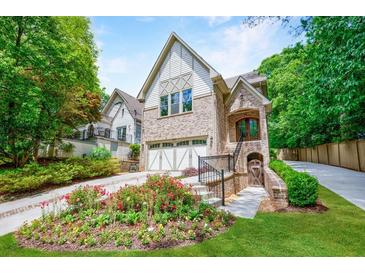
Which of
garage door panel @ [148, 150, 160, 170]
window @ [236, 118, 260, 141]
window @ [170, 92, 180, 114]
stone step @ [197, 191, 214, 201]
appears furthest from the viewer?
window @ [236, 118, 260, 141]

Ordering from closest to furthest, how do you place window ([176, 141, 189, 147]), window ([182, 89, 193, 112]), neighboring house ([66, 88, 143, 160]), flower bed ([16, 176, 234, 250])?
flower bed ([16, 176, 234, 250]), window ([176, 141, 189, 147]), window ([182, 89, 193, 112]), neighboring house ([66, 88, 143, 160])

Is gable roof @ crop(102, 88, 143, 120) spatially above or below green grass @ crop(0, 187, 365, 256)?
above

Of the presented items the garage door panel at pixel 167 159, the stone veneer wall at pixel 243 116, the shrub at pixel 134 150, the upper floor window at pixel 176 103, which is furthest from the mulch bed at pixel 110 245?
the shrub at pixel 134 150

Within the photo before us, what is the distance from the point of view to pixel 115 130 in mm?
20359

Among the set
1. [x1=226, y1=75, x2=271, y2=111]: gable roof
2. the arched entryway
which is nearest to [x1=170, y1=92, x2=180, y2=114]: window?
[x1=226, y1=75, x2=271, y2=111]: gable roof

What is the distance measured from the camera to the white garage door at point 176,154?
36.3 ft

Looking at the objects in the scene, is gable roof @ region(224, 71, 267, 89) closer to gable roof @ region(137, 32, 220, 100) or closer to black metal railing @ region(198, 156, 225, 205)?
gable roof @ region(137, 32, 220, 100)

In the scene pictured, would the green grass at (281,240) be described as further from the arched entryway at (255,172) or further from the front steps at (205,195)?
the arched entryway at (255,172)

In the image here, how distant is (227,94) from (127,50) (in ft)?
25.8

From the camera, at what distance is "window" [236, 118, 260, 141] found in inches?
500

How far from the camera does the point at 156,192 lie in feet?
15.7

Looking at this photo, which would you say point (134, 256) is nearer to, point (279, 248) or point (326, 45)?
point (279, 248)
